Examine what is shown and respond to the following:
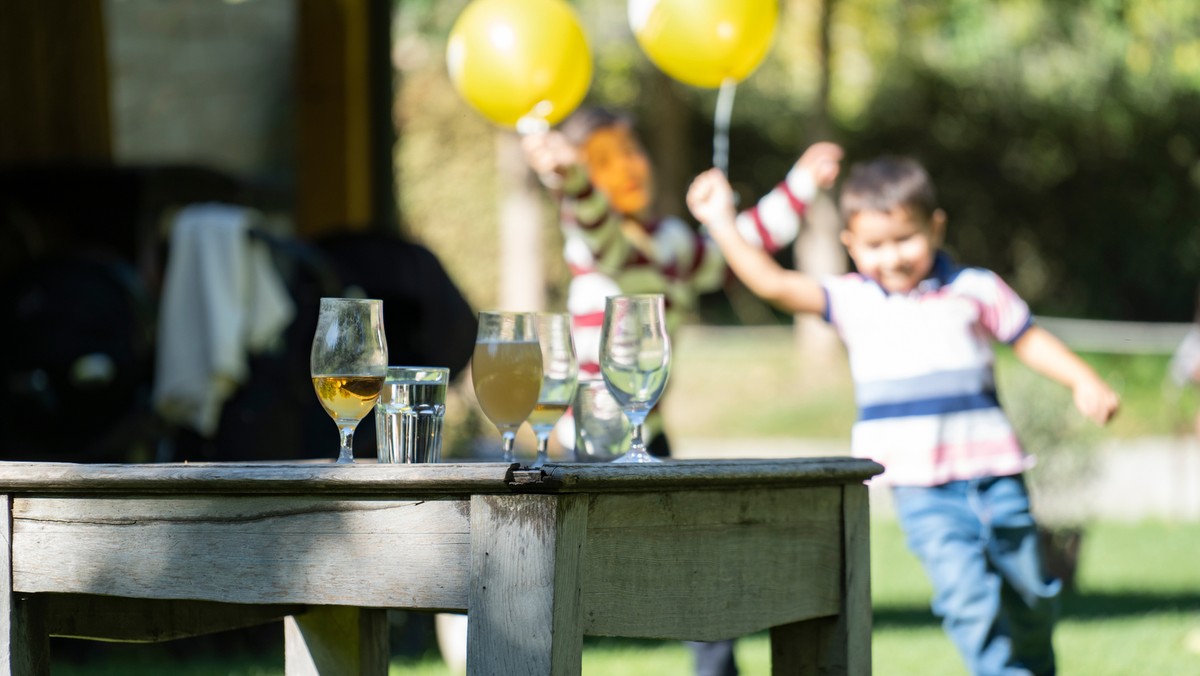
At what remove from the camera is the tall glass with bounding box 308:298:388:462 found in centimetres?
218

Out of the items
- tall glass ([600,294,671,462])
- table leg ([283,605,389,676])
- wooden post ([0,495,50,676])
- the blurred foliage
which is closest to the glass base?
tall glass ([600,294,671,462])

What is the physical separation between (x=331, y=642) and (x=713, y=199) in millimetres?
1203

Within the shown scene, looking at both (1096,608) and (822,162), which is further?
(1096,608)

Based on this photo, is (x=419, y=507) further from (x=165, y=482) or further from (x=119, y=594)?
(x=119, y=594)

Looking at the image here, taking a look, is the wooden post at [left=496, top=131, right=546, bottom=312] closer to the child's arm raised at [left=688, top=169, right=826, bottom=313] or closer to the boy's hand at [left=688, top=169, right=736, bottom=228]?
the child's arm raised at [left=688, top=169, right=826, bottom=313]

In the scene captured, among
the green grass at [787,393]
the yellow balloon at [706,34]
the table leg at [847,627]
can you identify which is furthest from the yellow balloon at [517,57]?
the green grass at [787,393]

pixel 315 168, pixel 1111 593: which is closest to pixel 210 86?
pixel 315 168

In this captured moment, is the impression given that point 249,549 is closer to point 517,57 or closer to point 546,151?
point 517,57

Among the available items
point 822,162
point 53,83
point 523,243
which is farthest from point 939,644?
point 523,243

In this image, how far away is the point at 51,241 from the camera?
5.78 meters

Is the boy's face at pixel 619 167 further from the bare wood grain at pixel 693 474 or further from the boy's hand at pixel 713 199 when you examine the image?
the bare wood grain at pixel 693 474

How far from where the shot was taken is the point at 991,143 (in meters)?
18.1

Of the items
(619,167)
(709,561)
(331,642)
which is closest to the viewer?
(709,561)

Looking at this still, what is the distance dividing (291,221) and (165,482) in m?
5.00
